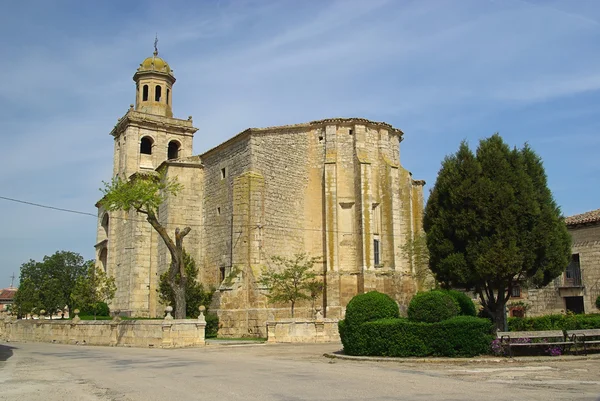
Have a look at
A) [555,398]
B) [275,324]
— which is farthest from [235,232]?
[555,398]

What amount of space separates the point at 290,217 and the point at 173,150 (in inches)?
641

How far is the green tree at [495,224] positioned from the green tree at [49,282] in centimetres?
4735

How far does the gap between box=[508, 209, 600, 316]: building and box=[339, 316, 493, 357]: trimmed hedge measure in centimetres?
1401

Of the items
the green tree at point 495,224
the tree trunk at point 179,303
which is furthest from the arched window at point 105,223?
the green tree at point 495,224

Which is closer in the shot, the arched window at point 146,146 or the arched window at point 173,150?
the arched window at point 146,146

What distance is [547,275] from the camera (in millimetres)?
16078

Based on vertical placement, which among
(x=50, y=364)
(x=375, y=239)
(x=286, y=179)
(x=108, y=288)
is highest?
(x=286, y=179)

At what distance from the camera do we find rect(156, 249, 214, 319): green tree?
2841 cm

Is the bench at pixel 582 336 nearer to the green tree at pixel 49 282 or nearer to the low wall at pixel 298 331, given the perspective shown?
the low wall at pixel 298 331

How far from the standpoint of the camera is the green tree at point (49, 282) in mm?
59531

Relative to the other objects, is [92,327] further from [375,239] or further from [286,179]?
[375,239]

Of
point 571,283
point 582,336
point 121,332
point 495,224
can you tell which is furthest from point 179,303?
point 571,283

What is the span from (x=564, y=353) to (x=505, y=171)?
5.20 metres

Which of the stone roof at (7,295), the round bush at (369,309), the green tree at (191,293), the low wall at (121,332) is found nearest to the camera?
the round bush at (369,309)
